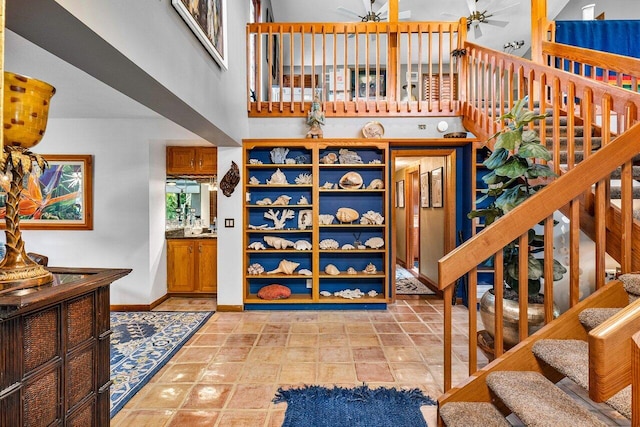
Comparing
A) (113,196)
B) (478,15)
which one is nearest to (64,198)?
(113,196)

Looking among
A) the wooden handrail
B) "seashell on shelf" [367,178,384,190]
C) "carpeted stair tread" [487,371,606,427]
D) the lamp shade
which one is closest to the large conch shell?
"seashell on shelf" [367,178,384,190]

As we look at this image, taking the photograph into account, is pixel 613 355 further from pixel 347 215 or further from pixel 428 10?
pixel 428 10

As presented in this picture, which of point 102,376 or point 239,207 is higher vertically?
point 239,207

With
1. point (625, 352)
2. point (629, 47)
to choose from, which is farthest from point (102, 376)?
point (629, 47)

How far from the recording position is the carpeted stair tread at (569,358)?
4.56 feet

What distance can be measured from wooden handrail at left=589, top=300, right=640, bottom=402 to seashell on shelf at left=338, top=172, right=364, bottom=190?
3.39 metres

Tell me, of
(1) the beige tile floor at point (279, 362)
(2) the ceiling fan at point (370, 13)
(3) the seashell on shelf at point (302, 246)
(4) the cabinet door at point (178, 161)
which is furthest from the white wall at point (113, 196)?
(2) the ceiling fan at point (370, 13)

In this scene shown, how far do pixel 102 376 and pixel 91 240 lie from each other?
3.12 metres

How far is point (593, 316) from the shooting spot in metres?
1.69

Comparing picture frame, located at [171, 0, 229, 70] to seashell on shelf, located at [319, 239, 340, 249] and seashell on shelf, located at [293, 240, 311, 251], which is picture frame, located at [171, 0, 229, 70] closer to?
seashell on shelf, located at [293, 240, 311, 251]

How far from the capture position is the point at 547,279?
6.00 ft

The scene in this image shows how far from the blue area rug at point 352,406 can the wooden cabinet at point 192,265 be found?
8.69 ft

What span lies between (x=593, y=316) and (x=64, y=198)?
5133 mm

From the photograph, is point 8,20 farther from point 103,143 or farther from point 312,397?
point 103,143
